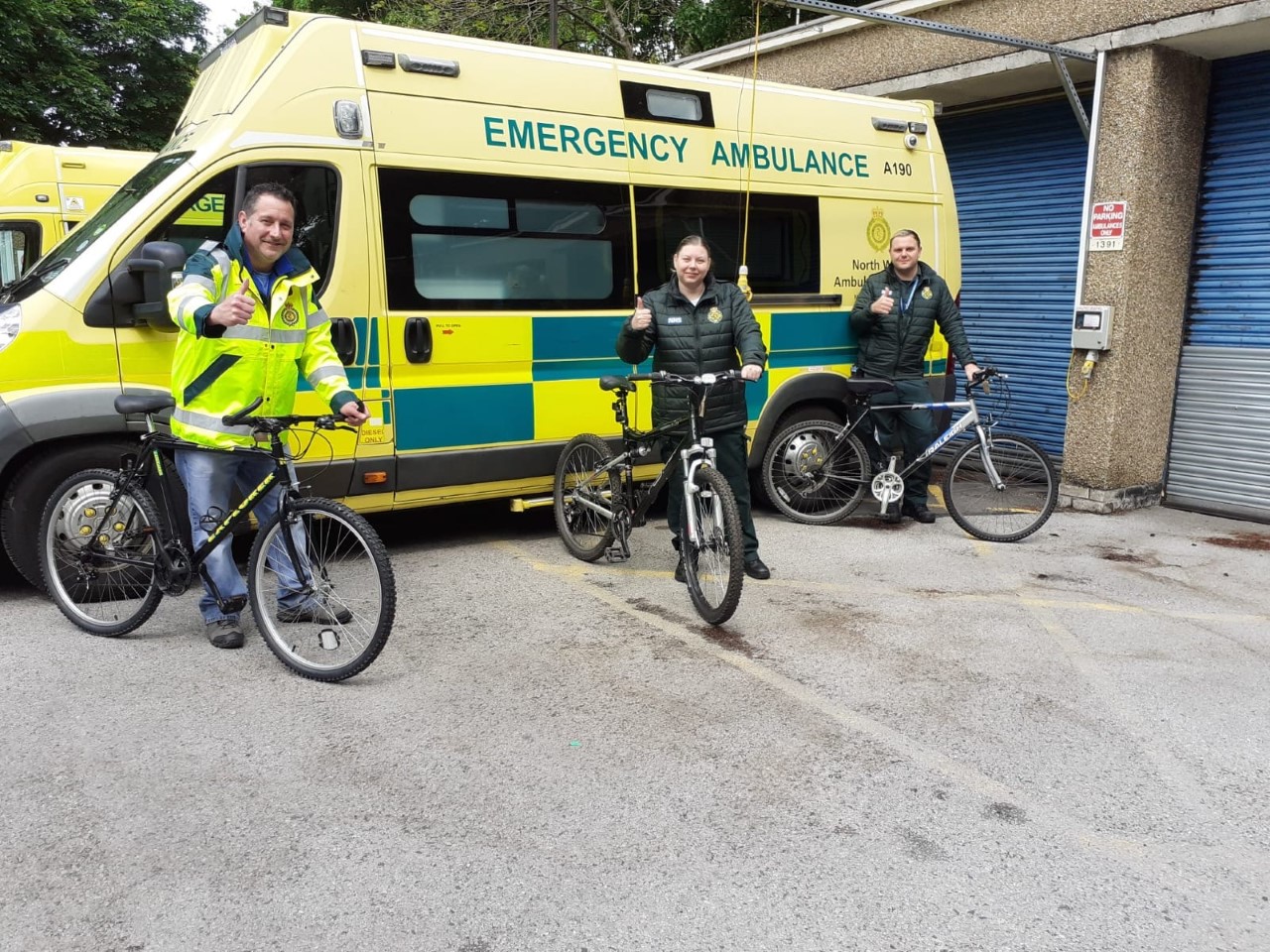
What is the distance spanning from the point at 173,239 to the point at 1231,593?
5726 millimetres

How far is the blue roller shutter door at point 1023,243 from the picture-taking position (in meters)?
8.29

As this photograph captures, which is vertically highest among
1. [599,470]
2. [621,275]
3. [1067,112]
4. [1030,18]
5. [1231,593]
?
[1030,18]

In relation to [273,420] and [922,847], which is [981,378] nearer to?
[922,847]

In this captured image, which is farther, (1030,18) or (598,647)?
(1030,18)

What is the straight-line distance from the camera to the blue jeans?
13.2 ft

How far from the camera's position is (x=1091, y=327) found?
7.19 meters

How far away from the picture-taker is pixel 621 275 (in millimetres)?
5973

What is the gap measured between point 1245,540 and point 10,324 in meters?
7.23

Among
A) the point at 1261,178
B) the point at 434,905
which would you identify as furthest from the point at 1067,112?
the point at 434,905

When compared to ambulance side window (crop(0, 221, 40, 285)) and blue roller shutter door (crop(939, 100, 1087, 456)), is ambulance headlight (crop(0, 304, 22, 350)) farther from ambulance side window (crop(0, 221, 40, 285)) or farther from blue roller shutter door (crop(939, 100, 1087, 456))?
blue roller shutter door (crop(939, 100, 1087, 456))

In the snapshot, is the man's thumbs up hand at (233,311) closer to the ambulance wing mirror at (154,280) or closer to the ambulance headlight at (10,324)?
the ambulance wing mirror at (154,280)

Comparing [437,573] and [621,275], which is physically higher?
[621,275]

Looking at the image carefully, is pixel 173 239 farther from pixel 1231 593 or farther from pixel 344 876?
pixel 1231 593

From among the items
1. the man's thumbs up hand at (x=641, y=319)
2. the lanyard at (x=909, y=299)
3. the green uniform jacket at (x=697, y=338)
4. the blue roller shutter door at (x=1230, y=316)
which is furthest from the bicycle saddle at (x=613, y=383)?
the blue roller shutter door at (x=1230, y=316)
